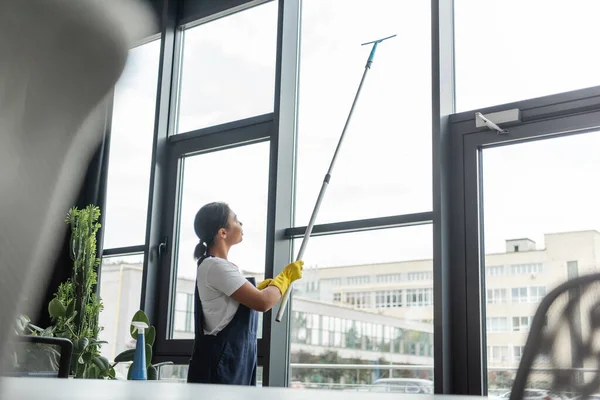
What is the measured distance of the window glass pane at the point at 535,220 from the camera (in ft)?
8.25

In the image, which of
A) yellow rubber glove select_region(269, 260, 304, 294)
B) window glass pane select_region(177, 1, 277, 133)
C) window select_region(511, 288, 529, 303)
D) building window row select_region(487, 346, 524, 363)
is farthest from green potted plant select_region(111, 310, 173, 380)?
window select_region(511, 288, 529, 303)

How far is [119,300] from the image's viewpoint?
161 inches

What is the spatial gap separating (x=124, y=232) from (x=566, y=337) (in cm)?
390

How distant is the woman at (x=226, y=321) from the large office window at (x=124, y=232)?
1.21m

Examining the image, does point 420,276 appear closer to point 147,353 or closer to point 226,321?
point 226,321

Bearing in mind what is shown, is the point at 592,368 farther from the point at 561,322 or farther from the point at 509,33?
the point at 509,33

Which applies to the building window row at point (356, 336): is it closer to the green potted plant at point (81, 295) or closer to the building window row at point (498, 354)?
the building window row at point (498, 354)

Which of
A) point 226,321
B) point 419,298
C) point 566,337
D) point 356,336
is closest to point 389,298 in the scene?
point 419,298

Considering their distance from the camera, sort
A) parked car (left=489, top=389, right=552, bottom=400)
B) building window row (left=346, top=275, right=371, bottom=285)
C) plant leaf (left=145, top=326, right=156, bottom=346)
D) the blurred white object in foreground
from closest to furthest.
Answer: the blurred white object in foreground < parked car (left=489, top=389, right=552, bottom=400) < building window row (left=346, top=275, right=371, bottom=285) < plant leaf (left=145, top=326, right=156, bottom=346)

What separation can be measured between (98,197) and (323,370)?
188cm

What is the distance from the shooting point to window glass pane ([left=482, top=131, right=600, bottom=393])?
2514 millimetres

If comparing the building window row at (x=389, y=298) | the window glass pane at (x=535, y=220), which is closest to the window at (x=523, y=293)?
the window glass pane at (x=535, y=220)

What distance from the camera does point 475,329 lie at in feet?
8.61

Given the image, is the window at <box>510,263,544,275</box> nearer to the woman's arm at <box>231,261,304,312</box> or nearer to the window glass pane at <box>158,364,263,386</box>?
the woman's arm at <box>231,261,304,312</box>
